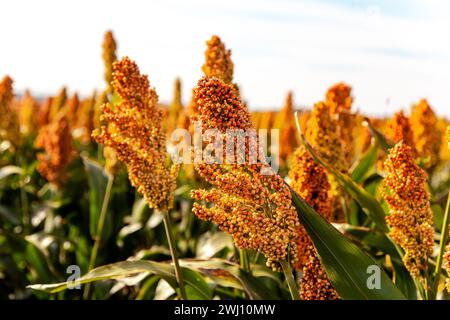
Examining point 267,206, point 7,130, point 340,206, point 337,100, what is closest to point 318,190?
point 267,206

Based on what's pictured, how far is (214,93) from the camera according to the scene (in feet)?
4.83

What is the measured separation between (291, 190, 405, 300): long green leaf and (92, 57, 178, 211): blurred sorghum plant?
2.04ft

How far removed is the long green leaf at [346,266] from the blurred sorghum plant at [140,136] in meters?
0.62

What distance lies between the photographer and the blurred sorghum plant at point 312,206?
1789 mm

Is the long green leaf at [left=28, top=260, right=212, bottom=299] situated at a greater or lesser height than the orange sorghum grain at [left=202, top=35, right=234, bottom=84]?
lesser

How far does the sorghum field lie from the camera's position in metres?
1.50

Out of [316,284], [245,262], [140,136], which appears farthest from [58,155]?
[316,284]

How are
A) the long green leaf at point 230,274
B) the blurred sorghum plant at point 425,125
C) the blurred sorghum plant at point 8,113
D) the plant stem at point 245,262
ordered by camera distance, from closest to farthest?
the long green leaf at point 230,274, the plant stem at point 245,262, the blurred sorghum plant at point 425,125, the blurred sorghum plant at point 8,113

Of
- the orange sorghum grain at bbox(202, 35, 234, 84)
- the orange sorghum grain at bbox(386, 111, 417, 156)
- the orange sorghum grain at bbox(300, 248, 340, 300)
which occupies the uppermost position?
the orange sorghum grain at bbox(202, 35, 234, 84)

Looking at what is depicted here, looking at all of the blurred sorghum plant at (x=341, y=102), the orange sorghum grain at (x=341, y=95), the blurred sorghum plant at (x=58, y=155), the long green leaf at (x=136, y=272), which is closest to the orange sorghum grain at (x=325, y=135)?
the blurred sorghum plant at (x=341, y=102)

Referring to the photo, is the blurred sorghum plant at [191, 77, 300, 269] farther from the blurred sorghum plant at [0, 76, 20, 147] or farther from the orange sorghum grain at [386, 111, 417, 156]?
the blurred sorghum plant at [0, 76, 20, 147]

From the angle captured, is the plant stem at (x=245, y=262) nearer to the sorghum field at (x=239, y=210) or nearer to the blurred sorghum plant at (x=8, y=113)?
the sorghum field at (x=239, y=210)

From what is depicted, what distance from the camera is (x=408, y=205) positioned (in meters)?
1.80

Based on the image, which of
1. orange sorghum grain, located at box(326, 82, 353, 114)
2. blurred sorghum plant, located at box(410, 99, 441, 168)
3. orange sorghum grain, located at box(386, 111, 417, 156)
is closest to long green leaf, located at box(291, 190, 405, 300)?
orange sorghum grain, located at box(386, 111, 417, 156)
